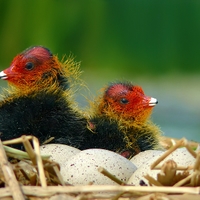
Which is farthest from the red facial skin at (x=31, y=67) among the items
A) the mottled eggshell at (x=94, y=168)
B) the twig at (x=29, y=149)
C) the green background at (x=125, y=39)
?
the green background at (x=125, y=39)

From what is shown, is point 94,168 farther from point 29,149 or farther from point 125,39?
point 125,39

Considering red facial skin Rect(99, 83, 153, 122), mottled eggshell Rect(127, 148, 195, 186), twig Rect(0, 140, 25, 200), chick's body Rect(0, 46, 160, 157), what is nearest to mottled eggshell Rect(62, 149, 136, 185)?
mottled eggshell Rect(127, 148, 195, 186)

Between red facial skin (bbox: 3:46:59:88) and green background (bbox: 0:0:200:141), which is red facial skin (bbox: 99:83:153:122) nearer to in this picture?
red facial skin (bbox: 3:46:59:88)

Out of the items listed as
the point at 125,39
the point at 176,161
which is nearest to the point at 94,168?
the point at 176,161

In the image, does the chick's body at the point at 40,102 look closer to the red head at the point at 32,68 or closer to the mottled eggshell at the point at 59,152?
the red head at the point at 32,68

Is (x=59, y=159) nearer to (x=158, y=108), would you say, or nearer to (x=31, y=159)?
(x=31, y=159)

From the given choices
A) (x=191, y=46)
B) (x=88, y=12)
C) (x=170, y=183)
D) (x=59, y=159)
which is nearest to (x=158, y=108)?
(x=191, y=46)

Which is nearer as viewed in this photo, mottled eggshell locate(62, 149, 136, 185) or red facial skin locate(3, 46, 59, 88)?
mottled eggshell locate(62, 149, 136, 185)
